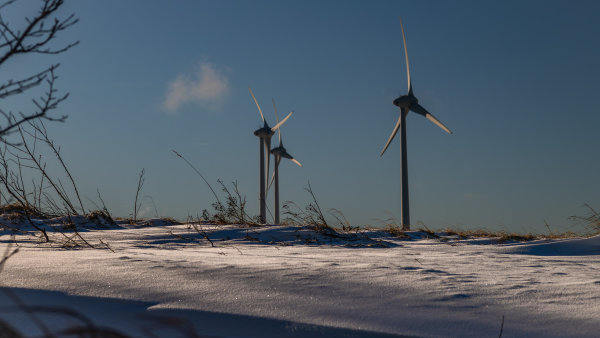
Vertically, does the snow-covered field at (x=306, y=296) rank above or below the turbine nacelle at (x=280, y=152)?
below

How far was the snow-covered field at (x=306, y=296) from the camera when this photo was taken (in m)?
1.61

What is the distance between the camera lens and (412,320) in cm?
169

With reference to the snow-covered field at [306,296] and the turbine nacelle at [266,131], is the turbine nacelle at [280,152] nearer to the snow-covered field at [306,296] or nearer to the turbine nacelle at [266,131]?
the turbine nacelle at [266,131]

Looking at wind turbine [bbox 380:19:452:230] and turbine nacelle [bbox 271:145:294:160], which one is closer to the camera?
wind turbine [bbox 380:19:452:230]

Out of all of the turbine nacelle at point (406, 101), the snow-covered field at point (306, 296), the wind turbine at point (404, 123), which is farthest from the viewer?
the turbine nacelle at point (406, 101)

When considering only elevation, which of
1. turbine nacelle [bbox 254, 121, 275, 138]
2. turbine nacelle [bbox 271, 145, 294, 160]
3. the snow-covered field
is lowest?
the snow-covered field

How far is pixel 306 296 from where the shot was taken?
76.5 inches

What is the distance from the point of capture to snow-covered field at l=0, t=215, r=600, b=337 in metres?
1.61

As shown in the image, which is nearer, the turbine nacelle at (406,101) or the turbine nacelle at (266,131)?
the turbine nacelle at (406,101)

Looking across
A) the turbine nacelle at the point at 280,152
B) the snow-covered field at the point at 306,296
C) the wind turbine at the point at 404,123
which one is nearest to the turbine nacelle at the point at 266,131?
the turbine nacelle at the point at 280,152

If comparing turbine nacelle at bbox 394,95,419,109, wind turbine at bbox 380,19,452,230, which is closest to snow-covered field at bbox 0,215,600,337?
wind turbine at bbox 380,19,452,230

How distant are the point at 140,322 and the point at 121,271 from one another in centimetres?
74

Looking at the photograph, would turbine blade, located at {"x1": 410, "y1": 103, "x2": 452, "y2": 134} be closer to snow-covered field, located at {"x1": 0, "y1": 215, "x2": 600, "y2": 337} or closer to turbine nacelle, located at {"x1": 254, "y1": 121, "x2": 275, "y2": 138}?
turbine nacelle, located at {"x1": 254, "y1": 121, "x2": 275, "y2": 138}

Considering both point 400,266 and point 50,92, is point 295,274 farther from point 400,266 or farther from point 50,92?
point 50,92
